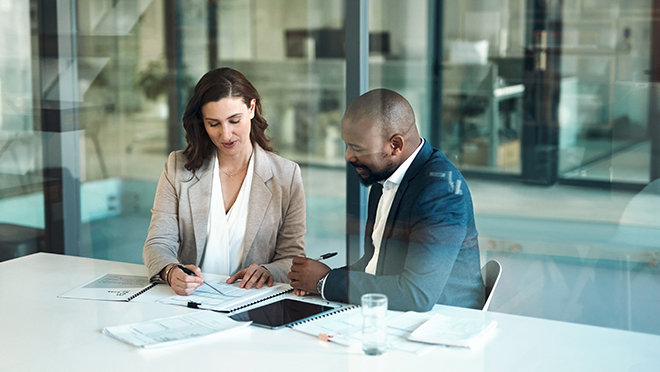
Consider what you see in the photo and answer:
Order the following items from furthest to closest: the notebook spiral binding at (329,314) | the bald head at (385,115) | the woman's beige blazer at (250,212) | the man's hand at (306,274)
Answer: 1. the woman's beige blazer at (250,212)
2. the bald head at (385,115)
3. the man's hand at (306,274)
4. the notebook spiral binding at (329,314)

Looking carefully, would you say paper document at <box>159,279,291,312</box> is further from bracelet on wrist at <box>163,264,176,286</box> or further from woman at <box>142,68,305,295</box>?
woman at <box>142,68,305,295</box>

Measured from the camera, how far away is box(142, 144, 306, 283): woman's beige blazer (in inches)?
97.7

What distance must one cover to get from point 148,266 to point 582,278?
181 cm

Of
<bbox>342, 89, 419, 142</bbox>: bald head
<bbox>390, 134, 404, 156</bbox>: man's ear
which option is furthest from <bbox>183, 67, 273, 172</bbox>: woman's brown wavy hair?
<bbox>390, 134, 404, 156</bbox>: man's ear

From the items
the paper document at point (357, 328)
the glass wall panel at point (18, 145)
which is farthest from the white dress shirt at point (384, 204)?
the glass wall panel at point (18, 145)

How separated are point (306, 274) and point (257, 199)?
64 cm

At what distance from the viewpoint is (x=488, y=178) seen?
3.07 meters

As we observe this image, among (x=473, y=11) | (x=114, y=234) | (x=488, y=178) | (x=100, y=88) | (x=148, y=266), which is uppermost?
(x=473, y=11)

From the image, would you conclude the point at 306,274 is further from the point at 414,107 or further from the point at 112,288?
the point at 414,107

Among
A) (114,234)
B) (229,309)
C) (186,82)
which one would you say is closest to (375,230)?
(229,309)

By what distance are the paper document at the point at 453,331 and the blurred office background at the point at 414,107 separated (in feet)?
2.14

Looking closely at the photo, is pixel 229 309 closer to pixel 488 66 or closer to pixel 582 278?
pixel 582 278

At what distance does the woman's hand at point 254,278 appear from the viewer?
209 centimetres

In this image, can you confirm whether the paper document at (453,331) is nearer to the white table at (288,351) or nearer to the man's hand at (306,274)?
the white table at (288,351)
